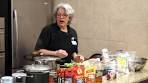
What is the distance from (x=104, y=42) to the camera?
3262 millimetres

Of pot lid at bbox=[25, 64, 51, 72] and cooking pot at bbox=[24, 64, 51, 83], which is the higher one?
pot lid at bbox=[25, 64, 51, 72]

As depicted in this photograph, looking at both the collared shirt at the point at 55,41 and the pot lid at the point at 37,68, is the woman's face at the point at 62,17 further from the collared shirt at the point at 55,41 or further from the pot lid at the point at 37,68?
the pot lid at the point at 37,68

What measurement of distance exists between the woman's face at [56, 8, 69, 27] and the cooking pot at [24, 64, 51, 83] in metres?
1.01

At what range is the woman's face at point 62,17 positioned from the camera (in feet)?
8.65

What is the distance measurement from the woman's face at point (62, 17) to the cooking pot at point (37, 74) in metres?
1.01

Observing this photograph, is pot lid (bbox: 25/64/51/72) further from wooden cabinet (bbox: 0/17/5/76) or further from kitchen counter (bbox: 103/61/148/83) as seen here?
wooden cabinet (bbox: 0/17/5/76)

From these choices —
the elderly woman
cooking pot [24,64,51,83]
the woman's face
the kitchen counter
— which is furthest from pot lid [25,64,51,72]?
the woman's face

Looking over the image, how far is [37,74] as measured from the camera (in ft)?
5.35

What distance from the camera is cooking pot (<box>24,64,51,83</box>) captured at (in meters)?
1.63

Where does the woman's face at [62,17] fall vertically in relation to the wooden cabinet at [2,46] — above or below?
above

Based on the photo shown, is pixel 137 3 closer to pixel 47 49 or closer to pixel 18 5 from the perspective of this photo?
pixel 47 49

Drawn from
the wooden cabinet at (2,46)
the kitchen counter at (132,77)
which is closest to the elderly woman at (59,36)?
the kitchen counter at (132,77)

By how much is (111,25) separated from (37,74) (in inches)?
66.8

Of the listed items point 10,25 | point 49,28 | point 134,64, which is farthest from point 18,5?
point 134,64
